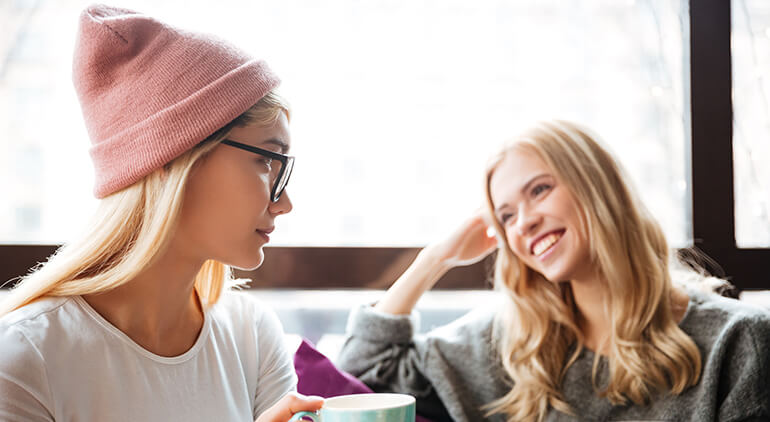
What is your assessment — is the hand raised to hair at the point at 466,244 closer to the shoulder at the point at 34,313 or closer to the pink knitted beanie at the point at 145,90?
the pink knitted beanie at the point at 145,90

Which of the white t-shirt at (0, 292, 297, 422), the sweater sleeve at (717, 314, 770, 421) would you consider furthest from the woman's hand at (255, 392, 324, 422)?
the sweater sleeve at (717, 314, 770, 421)

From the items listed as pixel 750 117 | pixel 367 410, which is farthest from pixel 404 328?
pixel 750 117

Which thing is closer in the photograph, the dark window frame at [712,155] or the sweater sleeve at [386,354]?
the sweater sleeve at [386,354]

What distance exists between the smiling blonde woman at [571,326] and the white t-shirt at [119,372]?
1.52 feet

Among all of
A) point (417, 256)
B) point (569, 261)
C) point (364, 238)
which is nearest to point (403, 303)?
point (417, 256)

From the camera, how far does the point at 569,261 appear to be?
1586mm

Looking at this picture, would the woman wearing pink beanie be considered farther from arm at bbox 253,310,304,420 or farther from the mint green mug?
the mint green mug

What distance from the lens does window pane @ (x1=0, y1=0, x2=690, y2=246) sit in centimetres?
200

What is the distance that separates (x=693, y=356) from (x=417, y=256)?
788 millimetres

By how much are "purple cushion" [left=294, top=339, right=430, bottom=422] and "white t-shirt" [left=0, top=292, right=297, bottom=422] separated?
0.18 metres

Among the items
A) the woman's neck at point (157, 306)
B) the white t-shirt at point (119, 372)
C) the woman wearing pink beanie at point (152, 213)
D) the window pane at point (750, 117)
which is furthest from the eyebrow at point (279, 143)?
the window pane at point (750, 117)

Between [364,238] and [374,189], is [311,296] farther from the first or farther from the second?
[374,189]

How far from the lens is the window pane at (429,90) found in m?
2.00

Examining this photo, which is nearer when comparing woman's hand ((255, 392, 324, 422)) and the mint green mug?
the mint green mug
